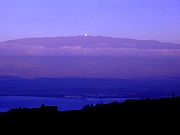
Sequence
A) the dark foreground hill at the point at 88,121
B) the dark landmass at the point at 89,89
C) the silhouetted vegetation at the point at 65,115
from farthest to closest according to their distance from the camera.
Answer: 1. the dark landmass at the point at 89,89
2. the silhouetted vegetation at the point at 65,115
3. the dark foreground hill at the point at 88,121

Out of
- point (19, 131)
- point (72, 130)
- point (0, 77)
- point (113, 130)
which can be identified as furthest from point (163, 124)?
point (0, 77)

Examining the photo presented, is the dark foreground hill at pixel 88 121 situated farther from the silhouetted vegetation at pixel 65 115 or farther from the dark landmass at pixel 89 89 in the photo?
the dark landmass at pixel 89 89

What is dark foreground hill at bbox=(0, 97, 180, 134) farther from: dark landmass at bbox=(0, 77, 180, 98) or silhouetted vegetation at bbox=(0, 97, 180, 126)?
dark landmass at bbox=(0, 77, 180, 98)

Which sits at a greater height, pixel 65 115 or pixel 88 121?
pixel 65 115

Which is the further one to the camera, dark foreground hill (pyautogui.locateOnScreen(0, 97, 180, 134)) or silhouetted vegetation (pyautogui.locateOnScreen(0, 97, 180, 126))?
silhouetted vegetation (pyautogui.locateOnScreen(0, 97, 180, 126))

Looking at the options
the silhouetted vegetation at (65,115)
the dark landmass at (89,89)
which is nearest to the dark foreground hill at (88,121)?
the silhouetted vegetation at (65,115)

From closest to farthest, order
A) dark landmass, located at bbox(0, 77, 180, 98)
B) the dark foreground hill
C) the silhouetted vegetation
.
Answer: the dark foreground hill, the silhouetted vegetation, dark landmass, located at bbox(0, 77, 180, 98)

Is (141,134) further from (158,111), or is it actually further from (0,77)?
(0,77)

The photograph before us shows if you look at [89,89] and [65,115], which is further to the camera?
[89,89]

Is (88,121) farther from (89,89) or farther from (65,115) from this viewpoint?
(89,89)

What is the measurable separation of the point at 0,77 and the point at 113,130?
316ft

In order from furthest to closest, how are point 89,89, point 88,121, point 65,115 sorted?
point 89,89 → point 65,115 → point 88,121

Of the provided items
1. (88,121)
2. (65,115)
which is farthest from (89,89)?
(88,121)

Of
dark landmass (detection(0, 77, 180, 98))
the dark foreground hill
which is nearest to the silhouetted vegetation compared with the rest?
the dark foreground hill
